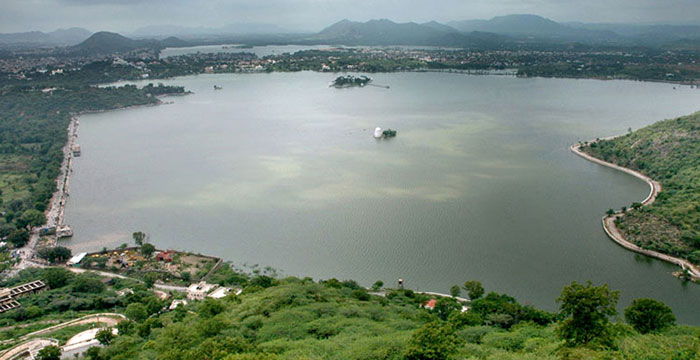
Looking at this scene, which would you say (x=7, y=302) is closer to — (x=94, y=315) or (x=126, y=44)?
(x=94, y=315)

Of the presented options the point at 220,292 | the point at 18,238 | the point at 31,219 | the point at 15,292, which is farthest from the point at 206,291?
the point at 31,219

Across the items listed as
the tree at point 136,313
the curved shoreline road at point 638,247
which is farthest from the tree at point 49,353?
the curved shoreline road at point 638,247

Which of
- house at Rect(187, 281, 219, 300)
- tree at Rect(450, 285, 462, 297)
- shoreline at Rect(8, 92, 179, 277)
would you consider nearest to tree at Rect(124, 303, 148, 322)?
house at Rect(187, 281, 219, 300)

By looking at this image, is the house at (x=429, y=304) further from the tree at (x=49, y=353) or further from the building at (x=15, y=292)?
the building at (x=15, y=292)

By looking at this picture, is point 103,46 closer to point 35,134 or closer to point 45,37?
point 35,134

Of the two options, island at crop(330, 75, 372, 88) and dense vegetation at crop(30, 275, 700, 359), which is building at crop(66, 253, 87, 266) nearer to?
dense vegetation at crop(30, 275, 700, 359)
